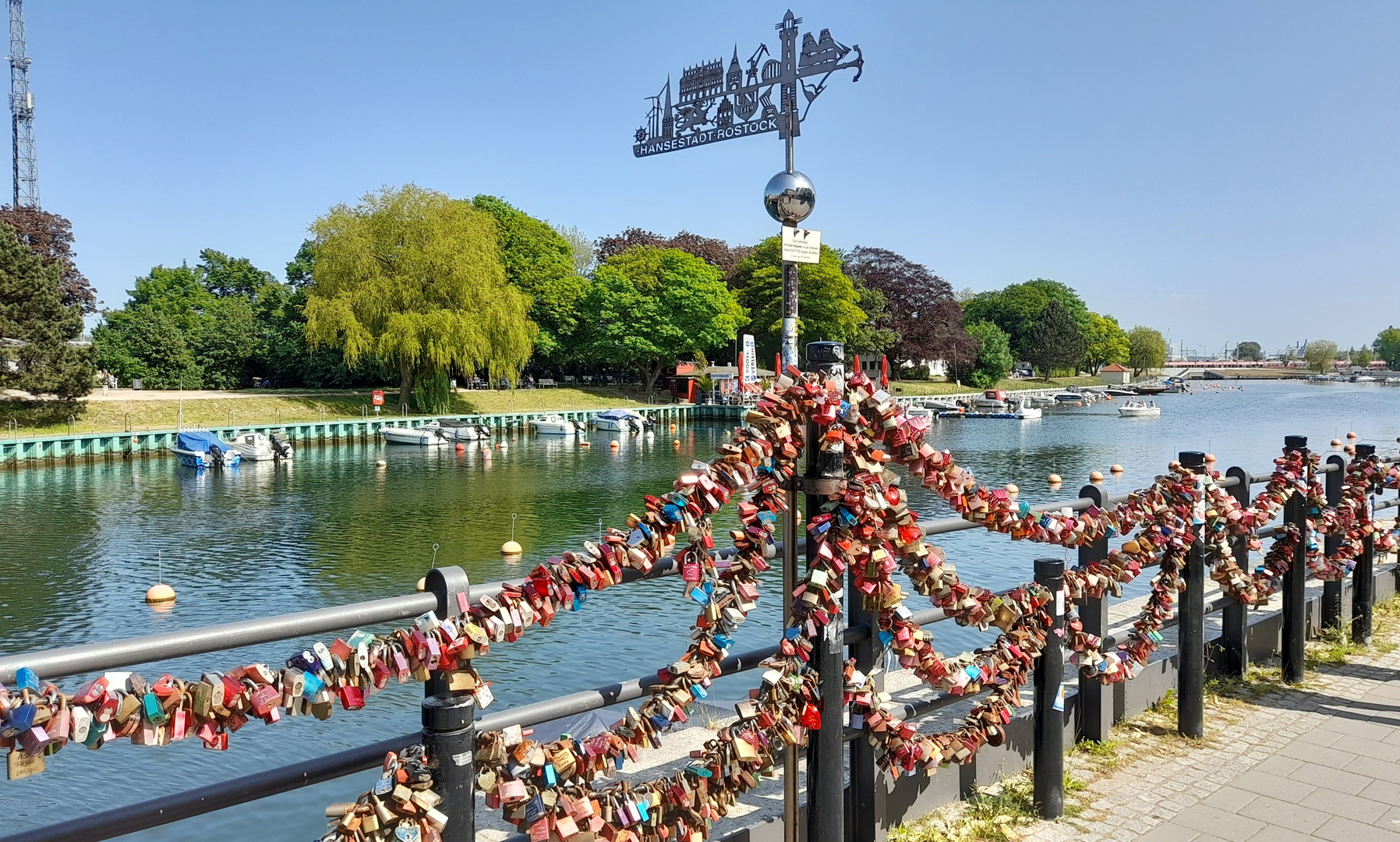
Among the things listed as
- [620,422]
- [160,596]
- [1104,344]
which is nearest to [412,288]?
[620,422]

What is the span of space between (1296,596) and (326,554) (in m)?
17.5

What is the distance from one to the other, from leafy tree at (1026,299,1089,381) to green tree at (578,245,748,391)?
5827 centimetres

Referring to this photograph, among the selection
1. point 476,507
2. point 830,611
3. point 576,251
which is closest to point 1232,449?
point 476,507

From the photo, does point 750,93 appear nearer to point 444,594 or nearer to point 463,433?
point 444,594

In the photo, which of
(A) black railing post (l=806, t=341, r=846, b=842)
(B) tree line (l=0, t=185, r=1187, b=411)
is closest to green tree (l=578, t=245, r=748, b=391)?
(B) tree line (l=0, t=185, r=1187, b=411)

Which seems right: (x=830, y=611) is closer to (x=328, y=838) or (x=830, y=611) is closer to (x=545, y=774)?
(x=545, y=774)

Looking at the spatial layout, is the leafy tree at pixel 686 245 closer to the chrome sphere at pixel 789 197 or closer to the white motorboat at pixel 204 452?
the white motorboat at pixel 204 452

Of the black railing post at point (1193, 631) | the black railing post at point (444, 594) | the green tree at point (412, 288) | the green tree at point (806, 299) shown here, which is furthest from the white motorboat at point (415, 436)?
the black railing post at point (444, 594)

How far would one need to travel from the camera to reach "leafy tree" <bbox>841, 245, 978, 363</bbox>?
3317 inches

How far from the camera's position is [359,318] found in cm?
4794

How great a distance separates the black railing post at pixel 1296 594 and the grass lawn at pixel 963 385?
6424 cm

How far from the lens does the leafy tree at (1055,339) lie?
112625 mm

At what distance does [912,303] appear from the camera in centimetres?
8462

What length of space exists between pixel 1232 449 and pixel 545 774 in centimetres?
4437
